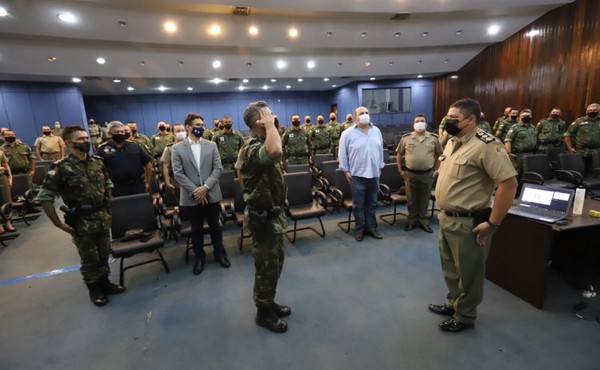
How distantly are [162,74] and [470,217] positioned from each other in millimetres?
9534

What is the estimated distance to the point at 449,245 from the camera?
6.40 ft

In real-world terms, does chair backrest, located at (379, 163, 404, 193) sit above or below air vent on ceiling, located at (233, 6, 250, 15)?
below

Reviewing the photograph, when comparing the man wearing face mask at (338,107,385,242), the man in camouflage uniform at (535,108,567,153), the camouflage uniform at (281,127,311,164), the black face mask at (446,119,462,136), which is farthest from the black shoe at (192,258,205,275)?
the man in camouflage uniform at (535,108,567,153)

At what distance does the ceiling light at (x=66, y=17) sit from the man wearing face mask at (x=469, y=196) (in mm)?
6701

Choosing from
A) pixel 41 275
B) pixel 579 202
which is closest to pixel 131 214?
pixel 41 275

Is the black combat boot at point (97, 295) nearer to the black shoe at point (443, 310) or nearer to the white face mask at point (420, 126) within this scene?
A: the black shoe at point (443, 310)

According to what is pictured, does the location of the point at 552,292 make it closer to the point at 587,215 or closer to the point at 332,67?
the point at 587,215

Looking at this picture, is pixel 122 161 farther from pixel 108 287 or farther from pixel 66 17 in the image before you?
pixel 66 17

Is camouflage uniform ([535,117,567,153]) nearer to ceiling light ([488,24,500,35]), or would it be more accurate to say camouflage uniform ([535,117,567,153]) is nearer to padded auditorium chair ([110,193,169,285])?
ceiling light ([488,24,500,35])

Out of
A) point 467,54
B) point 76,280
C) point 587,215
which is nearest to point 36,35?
point 76,280

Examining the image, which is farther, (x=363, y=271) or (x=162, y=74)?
(x=162, y=74)

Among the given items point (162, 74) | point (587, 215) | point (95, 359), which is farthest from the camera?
point (162, 74)

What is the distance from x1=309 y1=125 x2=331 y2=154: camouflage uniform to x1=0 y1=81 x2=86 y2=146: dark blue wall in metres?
8.77

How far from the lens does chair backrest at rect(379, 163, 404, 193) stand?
4293 millimetres
